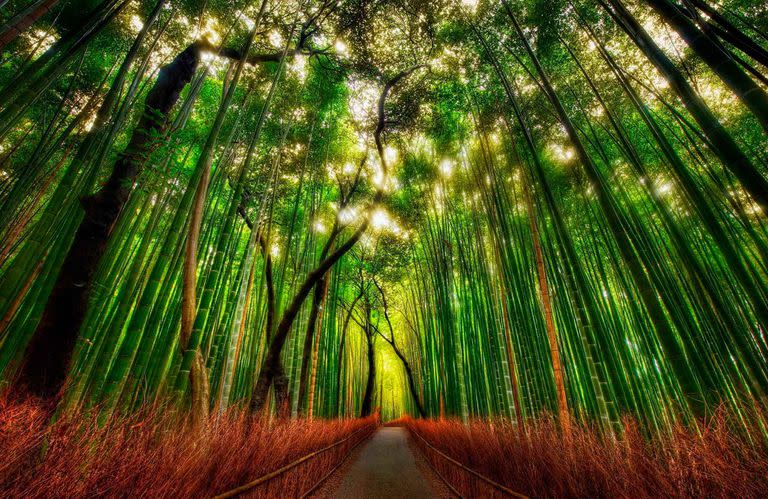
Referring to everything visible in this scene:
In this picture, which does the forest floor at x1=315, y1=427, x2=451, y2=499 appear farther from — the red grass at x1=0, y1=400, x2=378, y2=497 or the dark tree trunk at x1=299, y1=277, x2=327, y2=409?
the red grass at x1=0, y1=400, x2=378, y2=497

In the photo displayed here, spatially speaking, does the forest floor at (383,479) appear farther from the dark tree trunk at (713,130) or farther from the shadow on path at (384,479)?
the dark tree trunk at (713,130)

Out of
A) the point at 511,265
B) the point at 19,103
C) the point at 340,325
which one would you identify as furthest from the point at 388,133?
the point at 340,325

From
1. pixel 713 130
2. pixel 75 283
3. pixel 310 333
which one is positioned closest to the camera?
pixel 713 130

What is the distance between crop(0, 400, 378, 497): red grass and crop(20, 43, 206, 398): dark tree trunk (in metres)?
0.79

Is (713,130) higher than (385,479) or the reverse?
higher

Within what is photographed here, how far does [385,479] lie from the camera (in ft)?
11.5

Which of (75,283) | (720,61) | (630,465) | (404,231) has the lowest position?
(630,465)

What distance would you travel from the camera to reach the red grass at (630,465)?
80cm

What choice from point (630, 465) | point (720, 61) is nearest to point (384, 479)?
point (630, 465)

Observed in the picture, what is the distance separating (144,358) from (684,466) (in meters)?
2.26

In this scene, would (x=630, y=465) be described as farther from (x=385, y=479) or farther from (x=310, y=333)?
(x=310, y=333)

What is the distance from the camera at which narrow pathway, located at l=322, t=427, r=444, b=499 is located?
2961 millimetres

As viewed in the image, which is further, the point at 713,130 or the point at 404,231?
the point at 404,231

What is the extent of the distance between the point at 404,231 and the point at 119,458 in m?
5.51
